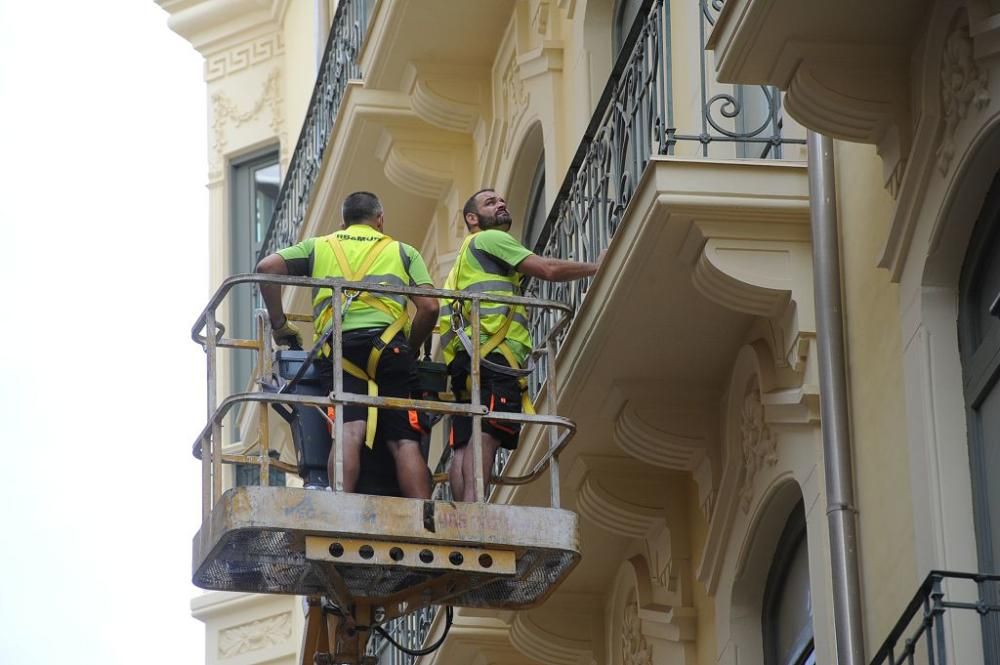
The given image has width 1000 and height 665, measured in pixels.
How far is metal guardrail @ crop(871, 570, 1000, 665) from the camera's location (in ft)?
27.8

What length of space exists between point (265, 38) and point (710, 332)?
Answer: 558 inches

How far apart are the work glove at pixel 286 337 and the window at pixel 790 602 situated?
253cm

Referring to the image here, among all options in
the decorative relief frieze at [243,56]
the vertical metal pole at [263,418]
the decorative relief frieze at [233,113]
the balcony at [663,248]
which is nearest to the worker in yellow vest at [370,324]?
the vertical metal pole at [263,418]

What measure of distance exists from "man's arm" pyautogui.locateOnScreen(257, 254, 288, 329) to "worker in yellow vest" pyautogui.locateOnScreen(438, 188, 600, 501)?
809mm

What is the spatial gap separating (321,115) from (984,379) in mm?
11468

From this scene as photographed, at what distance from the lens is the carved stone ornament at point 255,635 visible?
75.6 feet

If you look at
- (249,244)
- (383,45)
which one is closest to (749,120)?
(383,45)

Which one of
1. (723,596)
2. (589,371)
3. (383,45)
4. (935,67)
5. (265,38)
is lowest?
(723,596)

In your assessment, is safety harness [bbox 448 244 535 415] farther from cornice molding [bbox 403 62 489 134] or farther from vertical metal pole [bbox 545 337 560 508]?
cornice molding [bbox 403 62 489 134]

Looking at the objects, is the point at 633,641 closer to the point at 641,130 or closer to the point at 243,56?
the point at 641,130

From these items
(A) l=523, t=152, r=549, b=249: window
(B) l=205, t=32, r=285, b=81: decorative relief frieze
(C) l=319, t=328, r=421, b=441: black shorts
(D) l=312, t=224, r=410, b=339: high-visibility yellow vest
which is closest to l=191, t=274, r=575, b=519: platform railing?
(C) l=319, t=328, r=421, b=441: black shorts

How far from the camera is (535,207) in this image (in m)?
16.9

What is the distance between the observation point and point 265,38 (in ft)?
83.5

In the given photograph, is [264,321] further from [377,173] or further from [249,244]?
[249,244]
